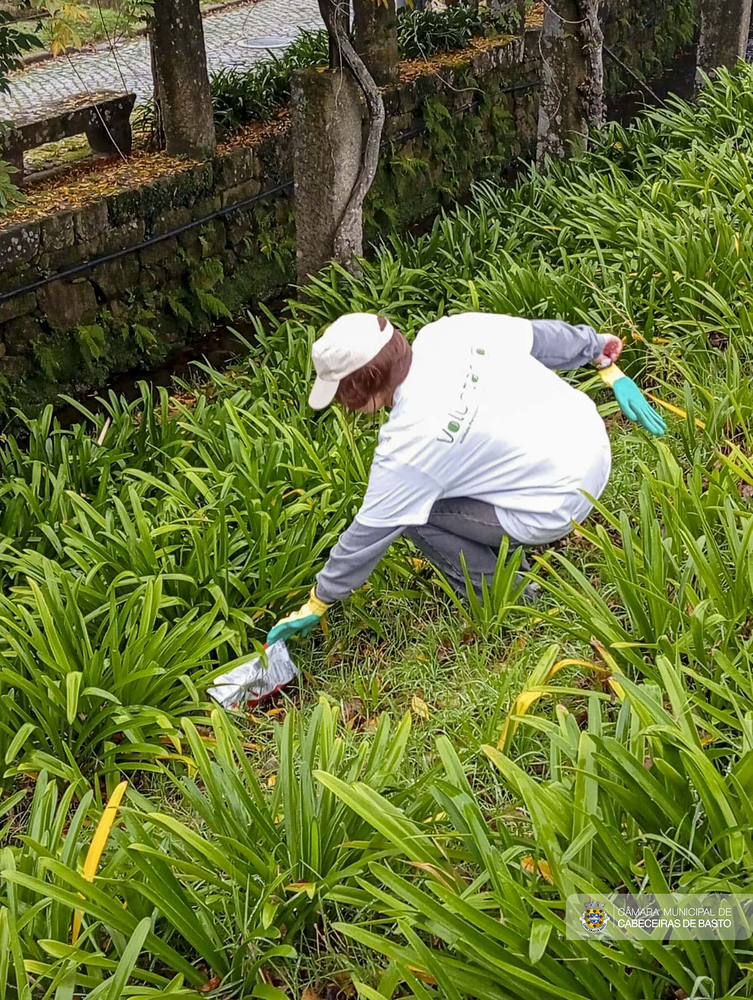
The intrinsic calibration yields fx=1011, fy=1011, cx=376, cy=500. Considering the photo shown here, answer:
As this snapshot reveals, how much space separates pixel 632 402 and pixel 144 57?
10415mm

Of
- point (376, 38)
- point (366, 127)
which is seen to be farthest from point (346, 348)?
point (376, 38)

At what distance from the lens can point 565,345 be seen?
322 centimetres

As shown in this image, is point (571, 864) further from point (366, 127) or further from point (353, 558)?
point (366, 127)

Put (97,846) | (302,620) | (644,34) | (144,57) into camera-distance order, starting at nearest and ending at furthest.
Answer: (97,846) < (302,620) < (144,57) < (644,34)

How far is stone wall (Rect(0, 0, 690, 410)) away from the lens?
664 cm

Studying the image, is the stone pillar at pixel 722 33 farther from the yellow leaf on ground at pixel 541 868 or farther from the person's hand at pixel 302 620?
the yellow leaf on ground at pixel 541 868

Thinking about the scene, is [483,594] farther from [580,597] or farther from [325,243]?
[325,243]

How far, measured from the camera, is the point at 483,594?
9.61 feet

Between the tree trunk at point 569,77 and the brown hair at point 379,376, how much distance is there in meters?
4.88

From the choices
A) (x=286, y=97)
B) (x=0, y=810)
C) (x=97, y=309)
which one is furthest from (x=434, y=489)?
(x=286, y=97)

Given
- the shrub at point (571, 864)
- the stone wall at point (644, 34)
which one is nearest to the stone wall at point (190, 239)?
the stone wall at point (644, 34)

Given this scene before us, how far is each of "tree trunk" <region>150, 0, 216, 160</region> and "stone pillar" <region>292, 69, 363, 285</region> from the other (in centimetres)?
173

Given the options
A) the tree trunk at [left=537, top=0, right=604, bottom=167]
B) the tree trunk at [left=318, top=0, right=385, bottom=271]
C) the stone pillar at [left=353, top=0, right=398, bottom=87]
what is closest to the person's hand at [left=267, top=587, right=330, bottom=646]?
the tree trunk at [left=318, top=0, right=385, bottom=271]

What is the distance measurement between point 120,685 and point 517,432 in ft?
4.34
